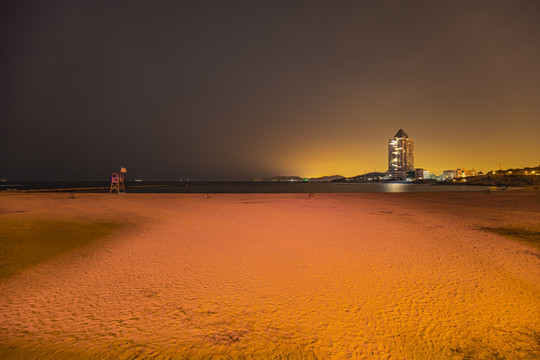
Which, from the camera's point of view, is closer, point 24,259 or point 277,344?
point 277,344

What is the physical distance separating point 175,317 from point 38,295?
254 centimetres

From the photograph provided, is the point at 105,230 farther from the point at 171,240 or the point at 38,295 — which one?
the point at 38,295

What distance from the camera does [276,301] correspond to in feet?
12.7

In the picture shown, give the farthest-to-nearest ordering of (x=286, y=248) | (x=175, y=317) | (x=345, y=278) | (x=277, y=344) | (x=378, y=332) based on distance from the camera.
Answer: (x=286, y=248)
(x=345, y=278)
(x=175, y=317)
(x=378, y=332)
(x=277, y=344)

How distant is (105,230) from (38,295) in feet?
19.3

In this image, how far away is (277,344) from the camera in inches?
113

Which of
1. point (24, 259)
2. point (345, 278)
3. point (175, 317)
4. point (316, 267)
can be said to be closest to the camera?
point (175, 317)

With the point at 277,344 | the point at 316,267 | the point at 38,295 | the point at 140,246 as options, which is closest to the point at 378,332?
the point at 277,344

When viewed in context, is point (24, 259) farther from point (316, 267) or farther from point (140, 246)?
point (316, 267)

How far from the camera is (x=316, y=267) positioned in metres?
5.42

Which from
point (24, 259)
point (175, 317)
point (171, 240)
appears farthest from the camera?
point (171, 240)

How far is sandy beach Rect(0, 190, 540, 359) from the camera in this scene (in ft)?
9.32

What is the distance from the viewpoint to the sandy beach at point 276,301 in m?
2.84

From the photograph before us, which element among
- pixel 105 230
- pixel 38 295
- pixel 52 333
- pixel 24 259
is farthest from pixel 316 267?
pixel 105 230
